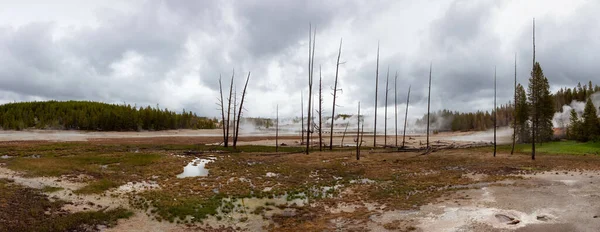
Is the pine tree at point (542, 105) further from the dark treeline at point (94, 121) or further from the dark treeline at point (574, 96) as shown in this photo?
the dark treeline at point (94, 121)

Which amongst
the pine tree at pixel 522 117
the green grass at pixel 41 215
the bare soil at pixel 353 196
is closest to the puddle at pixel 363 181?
the bare soil at pixel 353 196

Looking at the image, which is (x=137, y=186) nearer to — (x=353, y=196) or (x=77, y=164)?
(x=77, y=164)

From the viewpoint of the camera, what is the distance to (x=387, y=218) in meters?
17.4

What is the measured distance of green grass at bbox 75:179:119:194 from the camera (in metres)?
21.5

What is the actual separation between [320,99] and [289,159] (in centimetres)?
1199

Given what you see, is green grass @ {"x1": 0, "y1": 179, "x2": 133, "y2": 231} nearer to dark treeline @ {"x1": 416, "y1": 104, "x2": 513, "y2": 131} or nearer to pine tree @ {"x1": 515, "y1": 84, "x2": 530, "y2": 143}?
pine tree @ {"x1": 515, "y1": 84, "x2": 530, "y2": 143}

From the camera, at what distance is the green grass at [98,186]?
21491mm

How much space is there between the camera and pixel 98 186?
75.1 feet

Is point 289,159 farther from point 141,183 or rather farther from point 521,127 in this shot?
point 521,127

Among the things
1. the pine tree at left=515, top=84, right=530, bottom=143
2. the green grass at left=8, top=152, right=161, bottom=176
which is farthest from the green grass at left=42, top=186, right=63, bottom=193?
the pine tree at left=515, top=84, right=530, bottom=143

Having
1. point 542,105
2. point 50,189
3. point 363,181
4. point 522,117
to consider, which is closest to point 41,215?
point 50,189

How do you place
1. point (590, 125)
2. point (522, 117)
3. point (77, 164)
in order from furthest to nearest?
point (522, 117), point (590, 125), point (77, 164)

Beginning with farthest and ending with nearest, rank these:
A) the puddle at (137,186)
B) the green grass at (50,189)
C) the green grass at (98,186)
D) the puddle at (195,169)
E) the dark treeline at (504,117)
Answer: the dark treeline at (504,117) < the puddle at (195,169) < the puddle at (137,186) < the green grass at (98,186) < the green grass at (50,189)

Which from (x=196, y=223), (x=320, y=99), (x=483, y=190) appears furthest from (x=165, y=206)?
(x=320, y=99)
